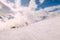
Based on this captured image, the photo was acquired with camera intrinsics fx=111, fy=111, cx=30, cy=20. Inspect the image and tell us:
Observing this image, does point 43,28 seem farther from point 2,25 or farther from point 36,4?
point 2,25

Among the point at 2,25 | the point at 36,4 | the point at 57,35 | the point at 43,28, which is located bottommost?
the point at 57,35

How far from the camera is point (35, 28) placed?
978mm

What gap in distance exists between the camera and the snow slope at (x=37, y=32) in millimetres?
900

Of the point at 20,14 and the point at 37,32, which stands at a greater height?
the point at 20,14

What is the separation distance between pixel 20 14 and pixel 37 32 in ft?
0.79

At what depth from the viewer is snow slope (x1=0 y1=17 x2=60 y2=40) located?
35.4 inches

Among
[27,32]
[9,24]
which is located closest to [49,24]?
[27,32]

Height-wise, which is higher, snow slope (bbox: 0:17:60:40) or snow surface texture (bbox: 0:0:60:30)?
snow surface texture (bbox: 0:0:60:30)

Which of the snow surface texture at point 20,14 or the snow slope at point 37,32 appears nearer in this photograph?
the snow slope at point 37,32

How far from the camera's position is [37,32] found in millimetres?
938

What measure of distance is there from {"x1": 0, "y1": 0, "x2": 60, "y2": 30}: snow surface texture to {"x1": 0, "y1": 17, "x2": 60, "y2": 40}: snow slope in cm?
5

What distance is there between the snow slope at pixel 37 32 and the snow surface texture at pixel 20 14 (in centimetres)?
5

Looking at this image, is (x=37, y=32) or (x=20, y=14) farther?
(x=20, y=14)

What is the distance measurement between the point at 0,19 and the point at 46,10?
1.45 ft
